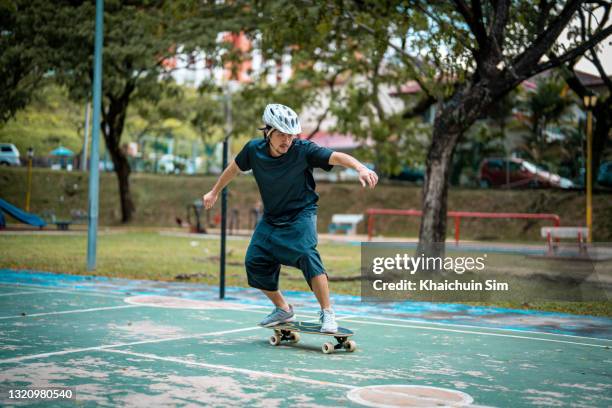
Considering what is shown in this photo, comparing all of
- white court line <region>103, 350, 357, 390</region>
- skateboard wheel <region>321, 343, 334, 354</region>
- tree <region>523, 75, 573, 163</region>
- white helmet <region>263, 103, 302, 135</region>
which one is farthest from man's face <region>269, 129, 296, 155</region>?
tree <region>523, 75, 573, 163</region>

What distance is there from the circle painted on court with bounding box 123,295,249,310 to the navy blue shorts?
291 cm

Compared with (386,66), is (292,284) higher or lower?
lower

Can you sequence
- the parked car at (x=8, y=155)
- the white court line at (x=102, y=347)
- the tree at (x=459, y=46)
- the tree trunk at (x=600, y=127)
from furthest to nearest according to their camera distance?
1. the parked car at (x=8, y=155)
2. the tree trunk at (x=600, y=127)
3. the tree at (x=459, y=46)
4. the white court line at (x=102, y=347)

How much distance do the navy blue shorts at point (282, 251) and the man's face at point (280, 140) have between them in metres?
0.63

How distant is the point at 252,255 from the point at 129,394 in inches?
98.8

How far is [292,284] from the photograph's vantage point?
14.7m

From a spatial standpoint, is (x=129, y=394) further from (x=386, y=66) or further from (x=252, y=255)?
(x=386, y=66)

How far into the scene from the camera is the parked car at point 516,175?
1281 inches

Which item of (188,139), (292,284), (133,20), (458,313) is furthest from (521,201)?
(188,139)

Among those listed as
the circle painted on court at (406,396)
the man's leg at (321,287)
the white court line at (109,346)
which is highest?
the man's leg at (321,287)

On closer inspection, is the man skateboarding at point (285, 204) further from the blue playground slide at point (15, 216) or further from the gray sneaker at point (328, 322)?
the blue playground slide at point (15, 216)

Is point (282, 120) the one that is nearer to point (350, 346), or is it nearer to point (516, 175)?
point (350, 346)

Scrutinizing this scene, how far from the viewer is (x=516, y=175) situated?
3369cm

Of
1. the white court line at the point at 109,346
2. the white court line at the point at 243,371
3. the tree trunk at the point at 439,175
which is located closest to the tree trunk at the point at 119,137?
the tree trunk at the point at 439,175
